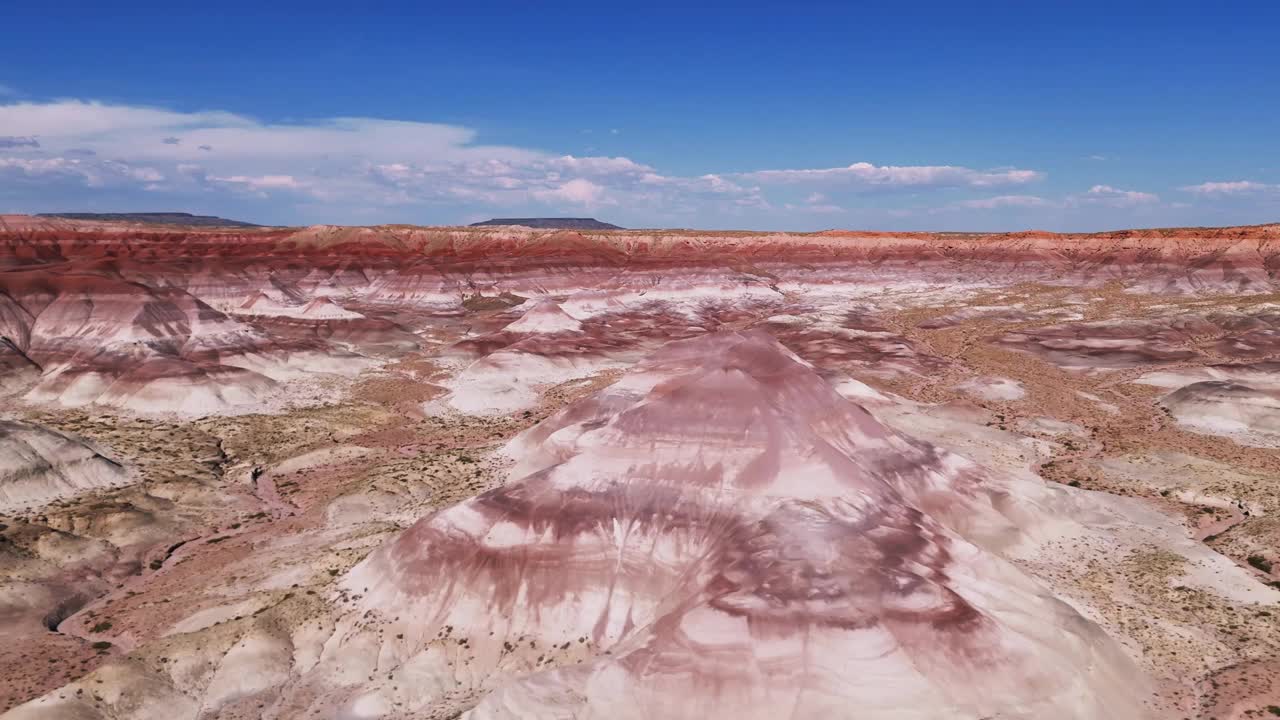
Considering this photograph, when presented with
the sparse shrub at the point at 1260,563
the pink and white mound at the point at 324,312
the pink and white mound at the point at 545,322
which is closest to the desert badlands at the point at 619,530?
the sparse shrub at the point at 1260,563

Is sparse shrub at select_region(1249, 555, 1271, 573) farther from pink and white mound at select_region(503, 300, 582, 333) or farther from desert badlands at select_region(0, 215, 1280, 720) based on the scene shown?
pink and white mound at select_region(503, 300, 582, 333)

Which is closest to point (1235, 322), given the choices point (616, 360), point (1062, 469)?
point (1062, 469)

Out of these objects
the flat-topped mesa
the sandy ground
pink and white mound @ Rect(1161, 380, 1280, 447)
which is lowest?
the sandy ground

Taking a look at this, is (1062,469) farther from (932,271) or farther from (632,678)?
(932,271)

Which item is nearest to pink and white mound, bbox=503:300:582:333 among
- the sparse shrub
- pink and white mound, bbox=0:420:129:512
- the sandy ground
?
the sandy ground

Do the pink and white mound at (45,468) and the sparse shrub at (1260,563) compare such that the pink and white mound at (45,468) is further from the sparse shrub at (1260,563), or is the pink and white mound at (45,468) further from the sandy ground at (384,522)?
the sparse shrub at (1260,563)
